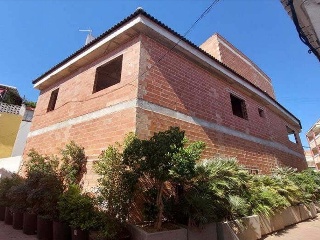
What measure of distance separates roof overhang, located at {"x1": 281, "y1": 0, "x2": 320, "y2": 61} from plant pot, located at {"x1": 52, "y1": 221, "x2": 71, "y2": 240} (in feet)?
22.3

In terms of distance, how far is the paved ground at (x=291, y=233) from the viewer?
17.4 ft

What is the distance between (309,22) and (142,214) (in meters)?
5.77

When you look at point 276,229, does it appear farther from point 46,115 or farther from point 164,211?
point 46,115

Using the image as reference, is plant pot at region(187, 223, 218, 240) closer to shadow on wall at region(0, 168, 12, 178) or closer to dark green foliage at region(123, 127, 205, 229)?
dark green foliage at region(123, 127, 205, 229)

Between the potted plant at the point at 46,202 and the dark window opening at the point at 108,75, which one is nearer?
the potted plant at the point at 46,202

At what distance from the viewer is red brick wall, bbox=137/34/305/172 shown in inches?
268

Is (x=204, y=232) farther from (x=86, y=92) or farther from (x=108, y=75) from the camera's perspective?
(x=108, y=75)

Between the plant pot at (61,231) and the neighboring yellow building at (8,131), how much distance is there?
1344 centimetres

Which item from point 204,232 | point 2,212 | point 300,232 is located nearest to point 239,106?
point 300,232

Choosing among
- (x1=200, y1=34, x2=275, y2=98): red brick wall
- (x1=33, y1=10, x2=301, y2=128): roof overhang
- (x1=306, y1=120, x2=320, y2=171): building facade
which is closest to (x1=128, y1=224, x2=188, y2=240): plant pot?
(x1=33, y1=10, x2=301, y2=128): roof overhang

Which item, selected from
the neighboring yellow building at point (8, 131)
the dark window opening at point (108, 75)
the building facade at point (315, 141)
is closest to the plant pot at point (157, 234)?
the dark window opening at point (108, 75)

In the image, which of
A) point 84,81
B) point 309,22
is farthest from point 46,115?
point 309,22

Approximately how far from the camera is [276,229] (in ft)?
23.6

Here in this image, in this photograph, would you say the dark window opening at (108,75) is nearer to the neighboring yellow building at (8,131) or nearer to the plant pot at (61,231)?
the plant pot at (61,231)
